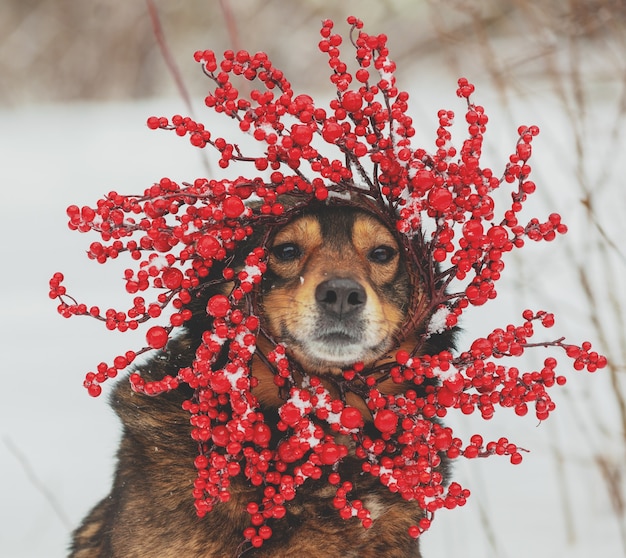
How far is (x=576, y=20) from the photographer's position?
8.06 feet

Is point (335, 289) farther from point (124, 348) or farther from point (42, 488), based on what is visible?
point (124, 348)

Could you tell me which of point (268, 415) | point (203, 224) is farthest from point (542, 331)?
point (203, 224)

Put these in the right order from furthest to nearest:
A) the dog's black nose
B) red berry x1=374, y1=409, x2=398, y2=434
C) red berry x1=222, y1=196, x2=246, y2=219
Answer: the dog's black nose → red berry x1=374, y1=409, x2=398, y2=434 → red berry x1=222, y1=196, x2=246, y2=219

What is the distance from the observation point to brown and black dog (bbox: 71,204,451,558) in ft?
5.35

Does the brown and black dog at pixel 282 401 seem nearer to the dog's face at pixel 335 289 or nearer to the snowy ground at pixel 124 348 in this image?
the dog's face at pixel 335 289

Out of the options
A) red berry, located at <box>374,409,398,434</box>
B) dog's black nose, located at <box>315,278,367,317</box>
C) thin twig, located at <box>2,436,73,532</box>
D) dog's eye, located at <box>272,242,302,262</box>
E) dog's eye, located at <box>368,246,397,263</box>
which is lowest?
red berry, located at <box>374,409,398,434</box>

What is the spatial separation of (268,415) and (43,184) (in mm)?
4900

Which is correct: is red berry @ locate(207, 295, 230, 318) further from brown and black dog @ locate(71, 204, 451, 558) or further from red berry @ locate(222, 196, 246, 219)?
brown and black dog @ locate(71, 204, 451, 558)

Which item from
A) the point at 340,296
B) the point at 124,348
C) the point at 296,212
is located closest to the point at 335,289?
the point at 340,296

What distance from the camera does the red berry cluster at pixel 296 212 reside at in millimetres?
1366

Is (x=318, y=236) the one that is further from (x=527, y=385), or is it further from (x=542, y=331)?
(x=542, y=331)

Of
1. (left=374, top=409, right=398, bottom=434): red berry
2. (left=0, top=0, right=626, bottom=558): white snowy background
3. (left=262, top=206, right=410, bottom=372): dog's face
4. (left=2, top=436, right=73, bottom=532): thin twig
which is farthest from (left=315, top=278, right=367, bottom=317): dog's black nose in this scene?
(left=2, top=436, right=73, bottom=532): thin twig

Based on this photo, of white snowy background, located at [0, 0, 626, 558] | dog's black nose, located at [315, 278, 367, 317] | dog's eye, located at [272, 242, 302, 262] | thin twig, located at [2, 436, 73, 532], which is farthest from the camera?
white snowy background, located at [0, 0, 626, 558]

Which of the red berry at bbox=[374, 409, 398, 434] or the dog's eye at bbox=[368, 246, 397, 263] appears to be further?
the dog's eye at bbox=[368, 246, 397, 263]
